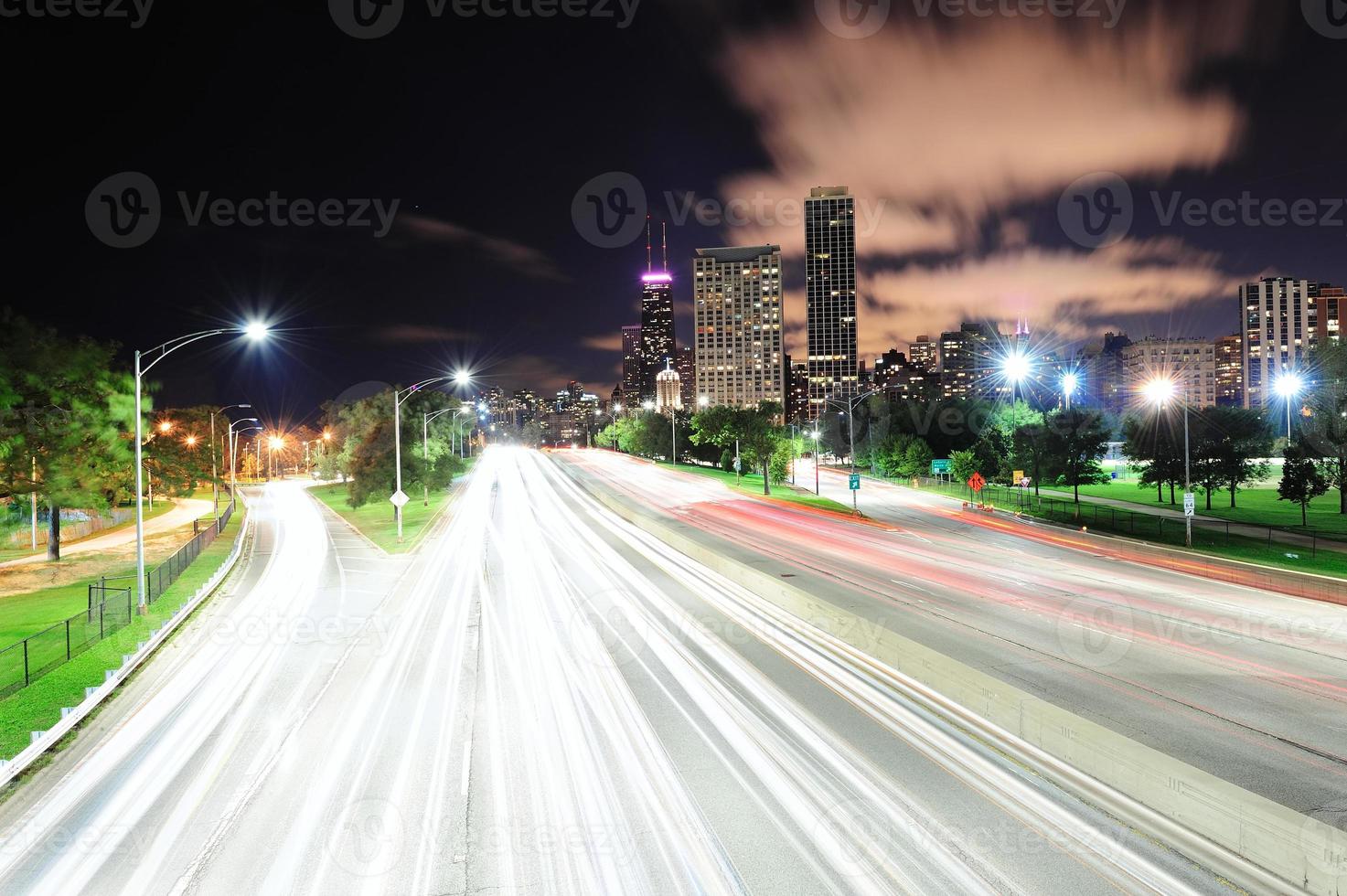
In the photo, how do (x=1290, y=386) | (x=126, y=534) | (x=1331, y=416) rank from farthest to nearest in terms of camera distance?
(x=1290, y=386) → (x=1331, y=416) → (x=126, y=534)

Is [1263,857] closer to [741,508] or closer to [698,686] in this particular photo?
[698,686]

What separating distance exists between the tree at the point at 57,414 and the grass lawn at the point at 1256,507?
62.4 meters

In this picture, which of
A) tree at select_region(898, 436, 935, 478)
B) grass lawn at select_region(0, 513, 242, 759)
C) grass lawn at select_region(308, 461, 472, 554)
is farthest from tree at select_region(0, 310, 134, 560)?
tree at select_region(898, 436, 935, 478)

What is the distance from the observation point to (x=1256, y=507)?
5534 cm

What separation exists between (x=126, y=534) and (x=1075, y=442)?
69802 mm

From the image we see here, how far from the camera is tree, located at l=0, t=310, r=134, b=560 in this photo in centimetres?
2967

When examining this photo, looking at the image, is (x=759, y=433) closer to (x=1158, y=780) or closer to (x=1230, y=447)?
(x=1230, y=447)

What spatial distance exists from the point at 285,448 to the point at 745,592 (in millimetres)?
143958

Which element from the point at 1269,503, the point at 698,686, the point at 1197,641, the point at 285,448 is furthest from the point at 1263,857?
the point at 285,448

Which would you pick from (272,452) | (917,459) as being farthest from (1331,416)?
(272,452)

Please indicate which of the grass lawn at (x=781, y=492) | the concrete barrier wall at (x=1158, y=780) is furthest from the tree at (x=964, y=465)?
the concrete barrier wall at (x=1158, y=780)

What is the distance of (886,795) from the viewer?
364 inches

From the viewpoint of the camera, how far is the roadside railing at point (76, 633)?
15047mm

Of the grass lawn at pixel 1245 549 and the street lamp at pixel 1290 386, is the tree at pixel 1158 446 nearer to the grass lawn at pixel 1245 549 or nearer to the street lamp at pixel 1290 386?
the street lamp at pixel 1290 386
